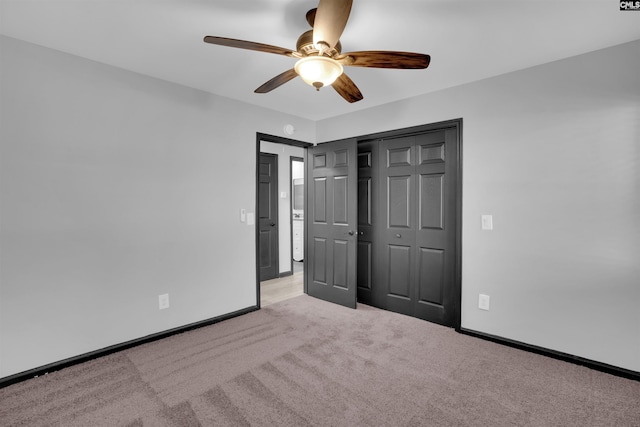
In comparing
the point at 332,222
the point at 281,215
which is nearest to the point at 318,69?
the point at 332,222

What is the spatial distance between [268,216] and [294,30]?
3.21 m

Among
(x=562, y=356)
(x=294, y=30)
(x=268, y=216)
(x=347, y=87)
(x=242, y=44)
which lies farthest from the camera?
(x=268, y=216)

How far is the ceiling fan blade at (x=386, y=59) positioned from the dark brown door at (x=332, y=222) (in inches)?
69.9

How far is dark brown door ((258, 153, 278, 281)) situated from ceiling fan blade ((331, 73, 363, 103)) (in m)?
2.73

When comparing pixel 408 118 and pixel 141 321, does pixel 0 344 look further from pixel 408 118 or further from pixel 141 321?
pixel 408 118

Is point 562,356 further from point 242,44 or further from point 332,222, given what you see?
point 242,44

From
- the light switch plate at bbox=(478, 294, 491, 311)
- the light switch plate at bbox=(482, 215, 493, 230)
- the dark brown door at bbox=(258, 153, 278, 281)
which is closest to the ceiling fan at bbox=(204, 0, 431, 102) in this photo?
the light switch plate at bbox=(482, 215, 493, 230)

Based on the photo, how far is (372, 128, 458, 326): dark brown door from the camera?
3.03 metres

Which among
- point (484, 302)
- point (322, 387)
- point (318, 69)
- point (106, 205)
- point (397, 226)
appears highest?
point (318, 69)

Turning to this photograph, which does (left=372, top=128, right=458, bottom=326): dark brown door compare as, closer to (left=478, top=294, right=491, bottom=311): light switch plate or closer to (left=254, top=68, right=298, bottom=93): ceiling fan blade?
(left=478, top=294, right=491, bottom=311): light switch plate

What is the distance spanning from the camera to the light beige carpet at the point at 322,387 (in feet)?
5.75

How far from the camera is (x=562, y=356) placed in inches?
93.4

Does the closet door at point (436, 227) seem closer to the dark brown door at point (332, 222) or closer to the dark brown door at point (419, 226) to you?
the dark brown door at point (419, 226)

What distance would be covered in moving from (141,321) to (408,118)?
324 centimetres
